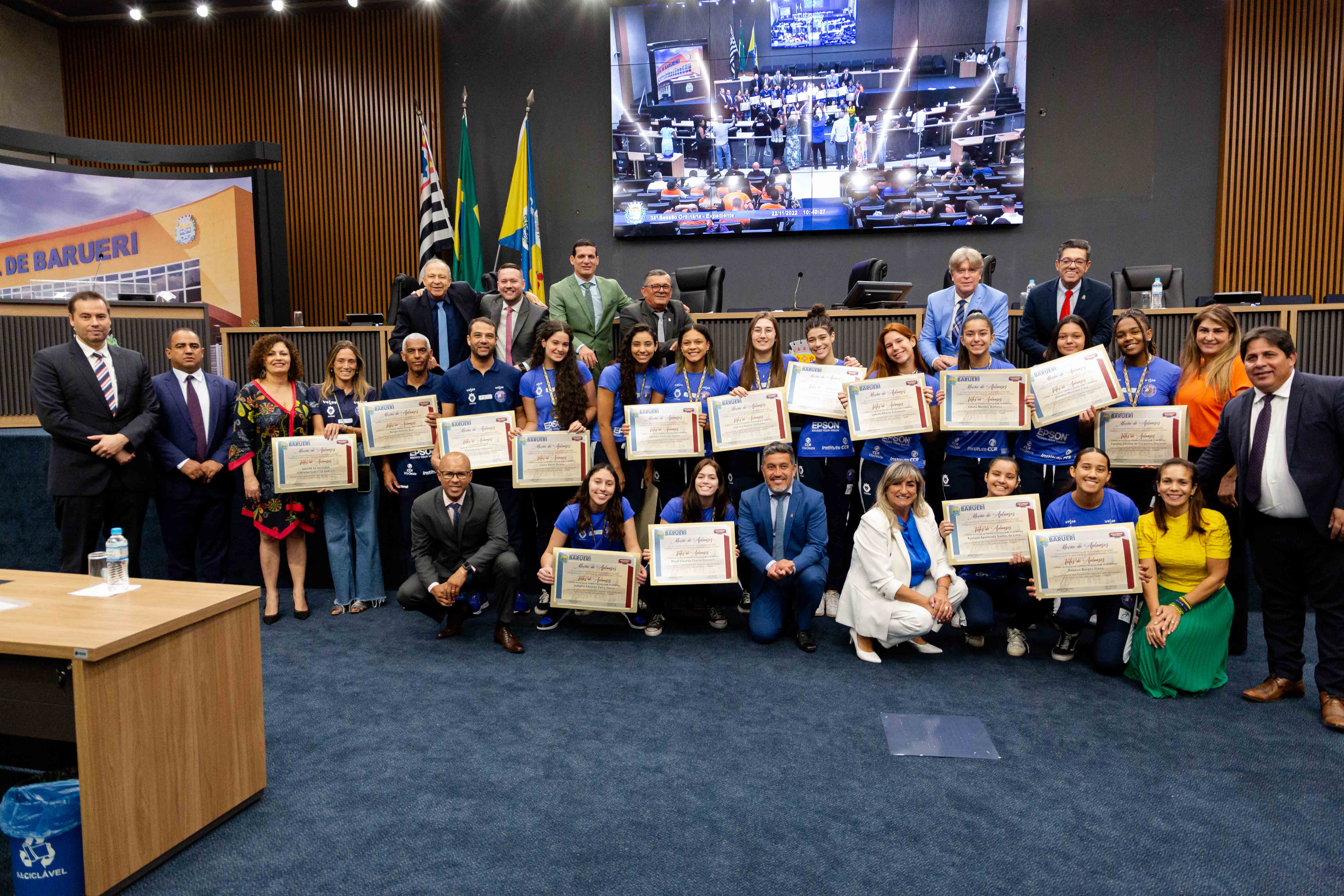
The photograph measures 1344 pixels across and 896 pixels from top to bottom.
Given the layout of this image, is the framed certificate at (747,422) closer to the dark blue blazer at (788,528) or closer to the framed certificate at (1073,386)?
the dark blue blazer at (788,528)

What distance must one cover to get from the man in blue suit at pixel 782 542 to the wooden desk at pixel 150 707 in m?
2.35

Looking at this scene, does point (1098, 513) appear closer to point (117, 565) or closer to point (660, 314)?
point (660, 314)

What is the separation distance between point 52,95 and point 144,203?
2677mm

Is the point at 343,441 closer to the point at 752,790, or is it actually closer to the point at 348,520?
the point at 348,520

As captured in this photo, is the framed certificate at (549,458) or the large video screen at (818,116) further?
the large video screen at (818,116)

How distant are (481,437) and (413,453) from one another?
50 centimetres

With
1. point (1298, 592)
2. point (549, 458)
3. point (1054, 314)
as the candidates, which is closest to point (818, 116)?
point (1054, 314)

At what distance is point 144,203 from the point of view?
26.7 ft

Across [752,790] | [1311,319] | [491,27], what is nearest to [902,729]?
[752,790]

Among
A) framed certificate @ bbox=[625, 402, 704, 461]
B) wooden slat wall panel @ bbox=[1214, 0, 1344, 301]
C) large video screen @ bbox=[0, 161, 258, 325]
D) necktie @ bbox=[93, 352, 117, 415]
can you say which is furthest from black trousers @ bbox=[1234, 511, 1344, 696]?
large video screen @ bbox=[0, 161, 258, 325]

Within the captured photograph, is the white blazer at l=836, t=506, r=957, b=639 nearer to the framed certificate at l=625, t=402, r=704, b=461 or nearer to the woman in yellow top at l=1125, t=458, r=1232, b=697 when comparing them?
the woman in yellow top at l=1125, t=458, r=1232, b=697

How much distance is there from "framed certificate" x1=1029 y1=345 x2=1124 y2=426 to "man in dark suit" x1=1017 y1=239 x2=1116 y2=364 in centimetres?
50

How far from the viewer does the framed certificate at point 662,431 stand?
420 centimetres

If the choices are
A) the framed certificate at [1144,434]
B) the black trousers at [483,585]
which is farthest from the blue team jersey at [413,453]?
the framed certificate at [1144,434]
